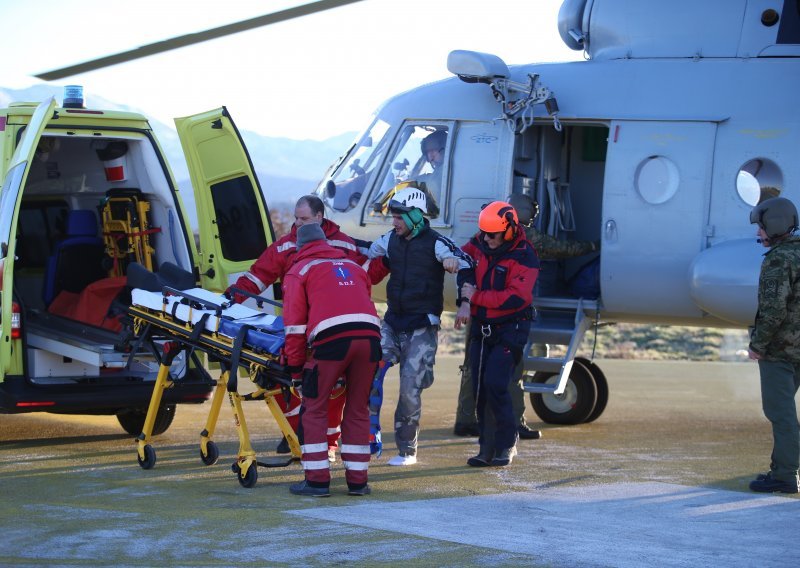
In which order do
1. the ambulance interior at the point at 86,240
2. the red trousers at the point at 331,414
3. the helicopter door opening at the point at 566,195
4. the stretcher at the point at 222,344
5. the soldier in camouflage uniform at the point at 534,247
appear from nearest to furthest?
the stretcher at the point at 222,344, the red trousers at the point at 331,414, the ambulance interior at the point at 86,240, the soldier in camouflage uniform at the point at 534,247, the helicopter door opening at the point at 566,195

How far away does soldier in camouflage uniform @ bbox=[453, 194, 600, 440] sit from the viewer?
9.23 metres

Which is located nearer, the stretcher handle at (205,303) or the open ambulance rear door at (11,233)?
the stretcher handle at (205,303)

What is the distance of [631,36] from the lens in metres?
10.2

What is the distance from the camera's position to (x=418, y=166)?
1036cm

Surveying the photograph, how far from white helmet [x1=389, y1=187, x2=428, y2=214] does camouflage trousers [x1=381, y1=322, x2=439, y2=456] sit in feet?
2.62

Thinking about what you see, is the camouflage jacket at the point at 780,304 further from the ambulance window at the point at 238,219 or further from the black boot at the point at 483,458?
the ambulance window at the point at 238,219

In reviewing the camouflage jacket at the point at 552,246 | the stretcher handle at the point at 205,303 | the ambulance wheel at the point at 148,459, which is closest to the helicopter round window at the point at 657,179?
the camouflage jacket at the point at 552,246

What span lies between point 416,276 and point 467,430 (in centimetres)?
217

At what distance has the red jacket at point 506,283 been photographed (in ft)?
27.0

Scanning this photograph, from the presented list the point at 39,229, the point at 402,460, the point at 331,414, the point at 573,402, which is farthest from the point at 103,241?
the point at 573,402

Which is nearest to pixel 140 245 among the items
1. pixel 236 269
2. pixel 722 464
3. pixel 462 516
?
pixel 236 269

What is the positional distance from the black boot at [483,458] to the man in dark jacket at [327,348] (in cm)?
142

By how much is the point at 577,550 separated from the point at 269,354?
7.29 ft

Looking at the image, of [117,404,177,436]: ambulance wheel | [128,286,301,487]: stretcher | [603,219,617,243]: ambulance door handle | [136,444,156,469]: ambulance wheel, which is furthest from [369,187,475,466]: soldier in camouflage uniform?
[117,404,177,436]: ambulance wheel
